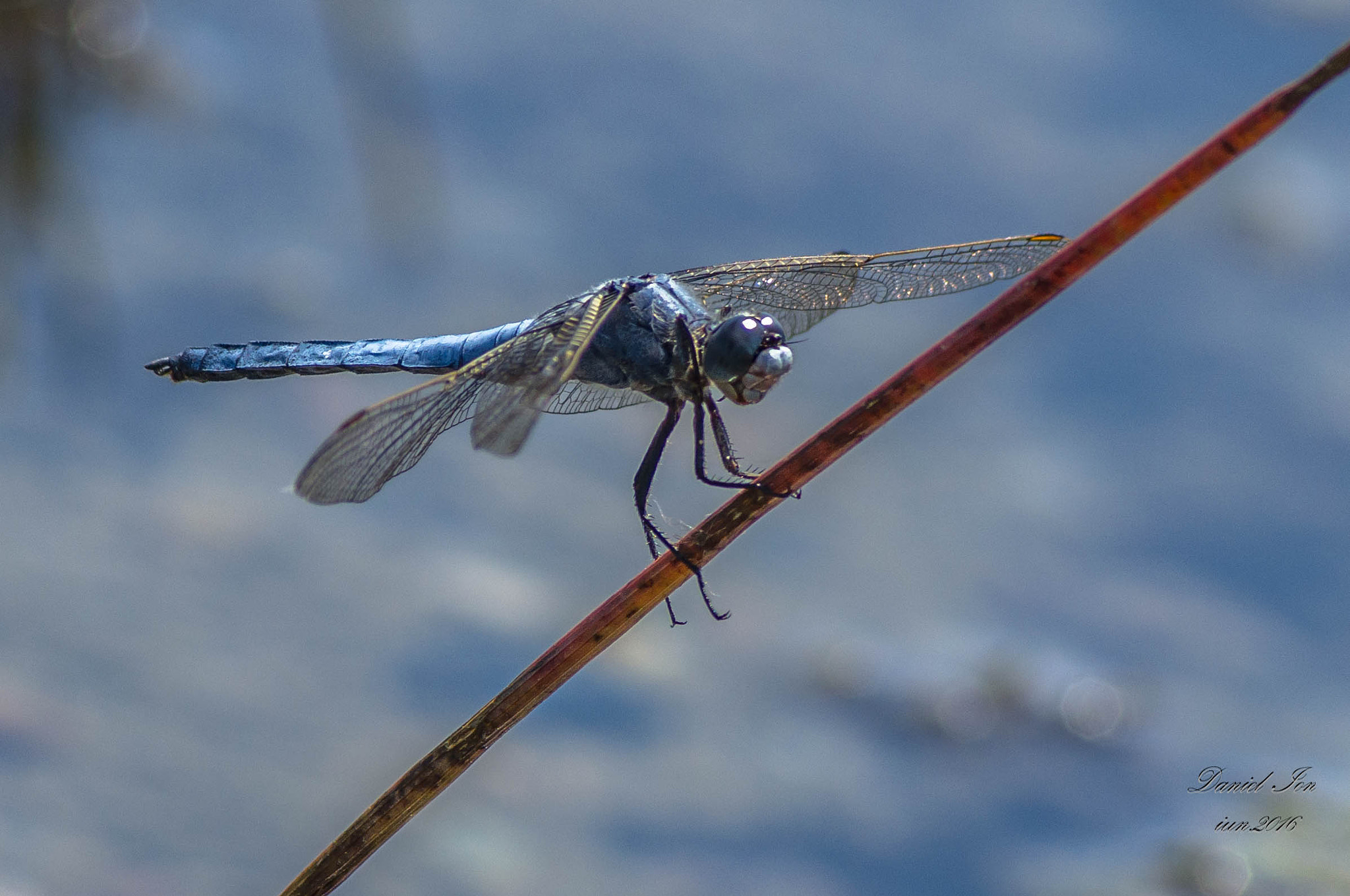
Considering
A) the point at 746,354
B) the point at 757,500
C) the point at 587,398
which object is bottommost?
the point at 757,500

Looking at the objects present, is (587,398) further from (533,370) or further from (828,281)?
(828,281)

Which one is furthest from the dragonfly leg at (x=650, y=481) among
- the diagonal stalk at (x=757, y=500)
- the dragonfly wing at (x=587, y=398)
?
the diagonal stalk at (x=757, y=500)

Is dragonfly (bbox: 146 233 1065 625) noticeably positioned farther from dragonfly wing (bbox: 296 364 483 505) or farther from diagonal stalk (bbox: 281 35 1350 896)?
diagonal stalk (bbox: 281 35 1350 896)

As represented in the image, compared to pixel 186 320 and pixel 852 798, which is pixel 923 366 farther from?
pixel 186 320

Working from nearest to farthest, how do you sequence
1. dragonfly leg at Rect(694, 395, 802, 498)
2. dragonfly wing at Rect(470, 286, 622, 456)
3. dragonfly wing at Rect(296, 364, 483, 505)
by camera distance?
1. dragonfly wing at Rect(296, 364, 483, 505)
2. dragonfly wing at Rect(470, 286, 622, 456)
3. dragonfly leg at Rect(694, 395, 802, 498)

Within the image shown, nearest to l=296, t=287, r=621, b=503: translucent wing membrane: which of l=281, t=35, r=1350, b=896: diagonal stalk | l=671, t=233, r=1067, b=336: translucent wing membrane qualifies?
l=671, t=233, r=1067, b=336: translucent wing membrane

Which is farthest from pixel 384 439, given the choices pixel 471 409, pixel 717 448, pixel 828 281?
pixel 828 281

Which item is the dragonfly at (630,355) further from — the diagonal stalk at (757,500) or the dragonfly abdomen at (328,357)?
the diagonal stalk at (757,500)
